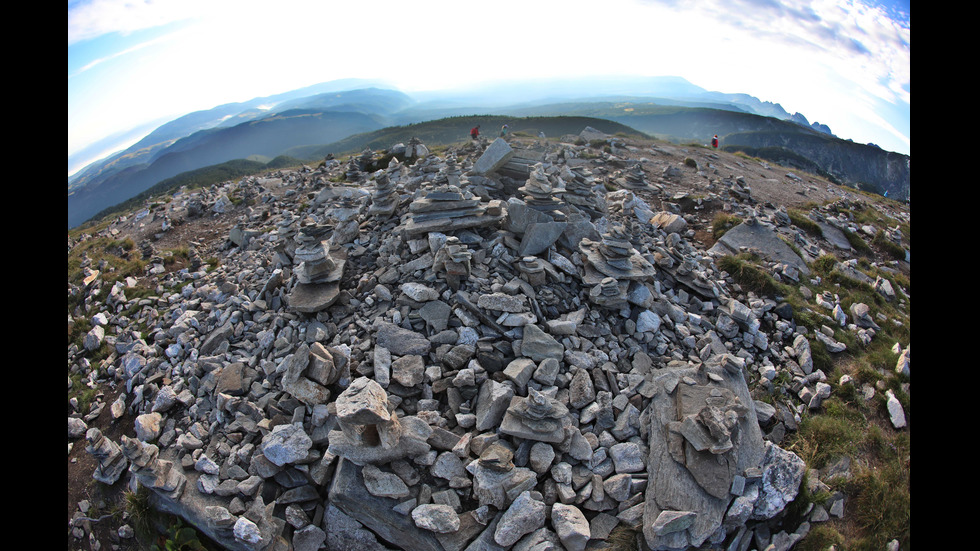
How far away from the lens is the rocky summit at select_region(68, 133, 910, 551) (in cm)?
539

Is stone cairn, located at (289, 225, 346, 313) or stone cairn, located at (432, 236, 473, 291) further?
stone cairn, located at (289, 225, 346, 313)

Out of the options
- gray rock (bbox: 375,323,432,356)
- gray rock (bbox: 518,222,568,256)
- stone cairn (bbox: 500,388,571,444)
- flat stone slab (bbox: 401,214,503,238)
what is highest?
flat stone slab (bbox: 401,214,503,238)

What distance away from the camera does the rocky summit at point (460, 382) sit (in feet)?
17.7

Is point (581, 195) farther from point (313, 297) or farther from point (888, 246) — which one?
point (888, 246)

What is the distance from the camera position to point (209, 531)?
5363 millimetres

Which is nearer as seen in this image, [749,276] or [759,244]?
[749,276]

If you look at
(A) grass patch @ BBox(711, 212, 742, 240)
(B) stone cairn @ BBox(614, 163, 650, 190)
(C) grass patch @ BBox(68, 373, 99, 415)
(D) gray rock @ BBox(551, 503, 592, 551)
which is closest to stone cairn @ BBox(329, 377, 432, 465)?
(D) gray rock @ BBox(551, 503, 592, 551)

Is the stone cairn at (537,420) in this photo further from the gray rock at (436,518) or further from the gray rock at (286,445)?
the gray rock at (286,445)

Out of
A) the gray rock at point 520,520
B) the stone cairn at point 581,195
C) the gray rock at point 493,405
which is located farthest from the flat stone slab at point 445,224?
the gray rock at point 520,520

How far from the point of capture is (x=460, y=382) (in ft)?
21.7

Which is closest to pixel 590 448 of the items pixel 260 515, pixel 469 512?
pixel 469 512

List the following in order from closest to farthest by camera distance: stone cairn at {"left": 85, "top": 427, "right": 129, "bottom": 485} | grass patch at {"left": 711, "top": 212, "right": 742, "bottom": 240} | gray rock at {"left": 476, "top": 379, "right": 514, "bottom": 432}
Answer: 1. stone cairn at {"left": 85, "top": 427, "right": 129, "bottom": 485}
2. gray rock at {"left": 476, "top": 379, "right": 514, "bottom": 432}
3. grass patch at {"left": 711, "top": 212, "right": 742, "bottom": 240}

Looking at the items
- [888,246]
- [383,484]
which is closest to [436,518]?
[383,484]

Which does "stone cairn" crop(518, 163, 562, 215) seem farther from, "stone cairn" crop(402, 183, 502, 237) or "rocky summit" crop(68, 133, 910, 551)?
"stone cairn" crop(402, 183, 502, 237)
